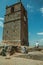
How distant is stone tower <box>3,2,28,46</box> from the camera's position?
18.2 metres

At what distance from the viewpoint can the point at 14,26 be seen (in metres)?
19.0

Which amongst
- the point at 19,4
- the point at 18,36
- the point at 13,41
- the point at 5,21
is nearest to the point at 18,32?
the point at 18,36

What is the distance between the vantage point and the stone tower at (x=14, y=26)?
1816cm

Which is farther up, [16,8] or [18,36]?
[16,8]

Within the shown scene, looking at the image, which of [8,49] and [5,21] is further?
[5,21]

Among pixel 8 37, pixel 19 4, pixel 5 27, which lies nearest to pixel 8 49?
pixel 8 37

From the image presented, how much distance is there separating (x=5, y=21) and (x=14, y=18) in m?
2.60

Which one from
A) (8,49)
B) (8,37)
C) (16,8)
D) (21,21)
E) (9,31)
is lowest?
(8,49)

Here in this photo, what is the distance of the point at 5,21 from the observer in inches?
827

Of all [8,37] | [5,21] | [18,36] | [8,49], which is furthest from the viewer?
[5,21]

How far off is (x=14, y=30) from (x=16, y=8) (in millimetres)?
5286

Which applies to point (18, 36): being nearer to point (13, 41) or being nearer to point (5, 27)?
point (13, 41)

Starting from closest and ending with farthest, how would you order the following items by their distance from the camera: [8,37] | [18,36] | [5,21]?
→ [18,36] < [8,37] < [5,21]

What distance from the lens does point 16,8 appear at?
20344mm
